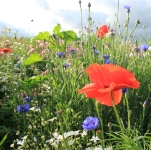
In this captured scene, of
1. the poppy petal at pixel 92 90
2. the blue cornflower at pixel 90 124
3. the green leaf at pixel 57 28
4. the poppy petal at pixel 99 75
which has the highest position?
the green leaf at pixel 57 28

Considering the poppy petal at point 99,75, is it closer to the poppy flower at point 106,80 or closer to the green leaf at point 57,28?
the poppy flower at point 106,80

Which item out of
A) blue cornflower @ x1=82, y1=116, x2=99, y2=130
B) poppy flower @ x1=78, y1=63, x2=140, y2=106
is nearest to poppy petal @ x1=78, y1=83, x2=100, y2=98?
poppy flower @ x1=78, y1=63, x2=140, y2=106

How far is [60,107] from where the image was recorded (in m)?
2.61

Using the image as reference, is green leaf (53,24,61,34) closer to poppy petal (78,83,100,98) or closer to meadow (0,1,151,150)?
meadow (0,1,151,150)

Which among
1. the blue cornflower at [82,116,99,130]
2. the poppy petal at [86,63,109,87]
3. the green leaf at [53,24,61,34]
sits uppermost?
the green leaf at [53,24,61,34]

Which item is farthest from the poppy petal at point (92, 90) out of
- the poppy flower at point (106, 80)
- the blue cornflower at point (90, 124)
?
the blue cornflower at point (90, 124)

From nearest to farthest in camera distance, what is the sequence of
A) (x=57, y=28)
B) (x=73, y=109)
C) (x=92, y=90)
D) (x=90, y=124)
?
(x=92, y=90), (x=90, y=124), (x=73, y=109), (x=57, y=28)

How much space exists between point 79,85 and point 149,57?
0.92m

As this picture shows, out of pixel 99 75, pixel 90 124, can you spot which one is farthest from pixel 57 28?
pixel 99 75

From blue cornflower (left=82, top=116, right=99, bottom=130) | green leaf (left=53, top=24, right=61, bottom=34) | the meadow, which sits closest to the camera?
blue cornflower (left=82, top=116, right=99, bottom=130)

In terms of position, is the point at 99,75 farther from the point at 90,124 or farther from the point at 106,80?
the point at 90,124

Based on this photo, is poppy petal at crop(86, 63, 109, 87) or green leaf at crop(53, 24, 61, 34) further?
green leaf at crop(53, 24, 61, 34)

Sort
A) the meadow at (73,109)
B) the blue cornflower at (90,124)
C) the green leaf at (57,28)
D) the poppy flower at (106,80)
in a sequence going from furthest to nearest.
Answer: the green leaf at (57,28)
the meadow at (73,109)
the blue cornflower at (90,124)
the poppy flower at (106,80)

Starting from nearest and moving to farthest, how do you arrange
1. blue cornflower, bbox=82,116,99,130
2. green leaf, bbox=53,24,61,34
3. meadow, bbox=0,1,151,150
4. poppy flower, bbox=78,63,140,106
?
1. poppy flower, bbox=78,63,140,106
2. blue cornflower, bbox=82,116,99,130
3. meadow, bbox=0,1,151,150
4. green leaf, bbox=53,24,61,34
